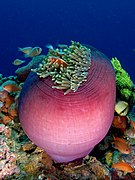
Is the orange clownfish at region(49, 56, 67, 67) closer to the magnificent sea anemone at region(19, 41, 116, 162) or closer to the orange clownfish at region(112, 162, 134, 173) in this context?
the magnificent sea anemone at region(19, 41, 116, 162)

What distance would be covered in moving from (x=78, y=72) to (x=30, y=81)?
0.49 metres

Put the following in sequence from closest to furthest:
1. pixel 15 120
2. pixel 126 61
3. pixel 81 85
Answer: pixel 81 85 < pixel 15 120 < pixel 126 61

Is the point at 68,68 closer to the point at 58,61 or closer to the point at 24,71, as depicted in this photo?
the point at 58,61

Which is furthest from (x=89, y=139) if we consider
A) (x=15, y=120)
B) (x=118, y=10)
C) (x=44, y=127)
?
(x=118, y=10)

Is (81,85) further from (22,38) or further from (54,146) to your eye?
(22,38)

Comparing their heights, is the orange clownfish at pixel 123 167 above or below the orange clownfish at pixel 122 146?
below

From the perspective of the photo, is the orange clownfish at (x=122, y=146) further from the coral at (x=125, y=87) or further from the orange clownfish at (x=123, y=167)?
the coral at (x=125, y=87)

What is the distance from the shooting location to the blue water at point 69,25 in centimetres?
3234

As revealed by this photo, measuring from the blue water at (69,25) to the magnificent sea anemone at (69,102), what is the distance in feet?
81.5

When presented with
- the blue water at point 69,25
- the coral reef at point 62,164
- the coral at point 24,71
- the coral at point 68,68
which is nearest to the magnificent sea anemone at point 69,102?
the coral at point 68,68

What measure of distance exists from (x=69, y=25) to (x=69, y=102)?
39734 millimetres

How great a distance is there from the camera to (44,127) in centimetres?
208

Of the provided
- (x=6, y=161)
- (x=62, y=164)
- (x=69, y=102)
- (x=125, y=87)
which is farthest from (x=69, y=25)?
(x=69, y=102)

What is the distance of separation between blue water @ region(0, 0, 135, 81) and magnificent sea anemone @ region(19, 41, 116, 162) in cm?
2484
